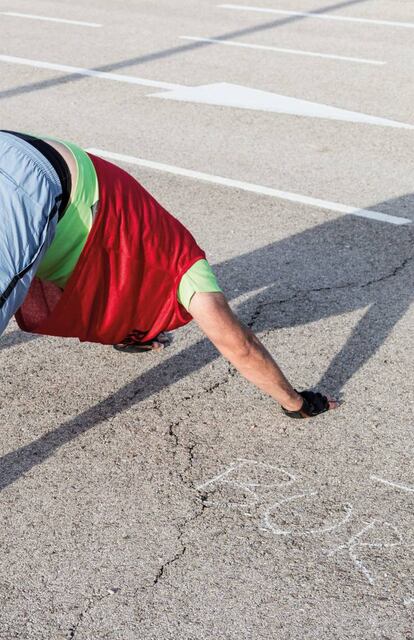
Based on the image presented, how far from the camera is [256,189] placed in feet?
23.9

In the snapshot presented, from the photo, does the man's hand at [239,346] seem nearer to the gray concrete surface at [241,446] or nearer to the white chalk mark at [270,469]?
the gray concrete surface at [241,446]

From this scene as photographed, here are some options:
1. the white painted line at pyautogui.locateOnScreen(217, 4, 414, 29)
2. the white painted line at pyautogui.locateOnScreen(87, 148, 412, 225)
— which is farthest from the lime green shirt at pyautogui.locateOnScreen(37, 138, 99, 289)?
the white painted line at pyautogui.locateOnScreen(217, 4, 414, 29)

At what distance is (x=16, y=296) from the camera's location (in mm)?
3689

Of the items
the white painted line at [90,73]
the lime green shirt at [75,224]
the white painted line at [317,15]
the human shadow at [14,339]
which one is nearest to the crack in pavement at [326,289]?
the human shadow at [14,339]

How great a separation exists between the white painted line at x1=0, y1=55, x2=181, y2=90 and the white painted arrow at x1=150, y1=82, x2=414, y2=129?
11.0 inches

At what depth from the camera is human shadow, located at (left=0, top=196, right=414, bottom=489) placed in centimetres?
459

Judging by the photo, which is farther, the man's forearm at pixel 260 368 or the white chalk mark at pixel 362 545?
the man's forearm at pixel 260 368

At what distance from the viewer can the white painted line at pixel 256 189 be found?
6.78m

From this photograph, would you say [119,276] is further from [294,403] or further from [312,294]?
[312,294]

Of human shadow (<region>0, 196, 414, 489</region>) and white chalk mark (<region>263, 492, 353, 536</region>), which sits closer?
white chalk mark (<region>263, 492, 353, 536</region>)

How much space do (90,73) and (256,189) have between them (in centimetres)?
419

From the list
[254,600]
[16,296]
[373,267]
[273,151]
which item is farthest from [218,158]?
[254,600]

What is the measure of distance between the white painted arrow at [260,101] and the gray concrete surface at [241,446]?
0.63m

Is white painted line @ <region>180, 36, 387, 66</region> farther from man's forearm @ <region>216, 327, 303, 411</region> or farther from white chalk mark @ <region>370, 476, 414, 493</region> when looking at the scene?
white chalk mark @ <region>370, 476, 414, 493</region>
